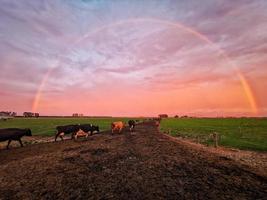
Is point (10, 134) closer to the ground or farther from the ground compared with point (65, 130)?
closer to the ground

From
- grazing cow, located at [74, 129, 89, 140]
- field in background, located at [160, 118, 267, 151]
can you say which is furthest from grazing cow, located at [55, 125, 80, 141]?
field in background, located at [160, 118, 267, 151]

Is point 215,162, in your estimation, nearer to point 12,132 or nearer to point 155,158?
point 155,158

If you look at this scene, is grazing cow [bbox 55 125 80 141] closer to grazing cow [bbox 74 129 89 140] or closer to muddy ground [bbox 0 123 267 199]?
grazing cow [bbox 74 129 89 140]

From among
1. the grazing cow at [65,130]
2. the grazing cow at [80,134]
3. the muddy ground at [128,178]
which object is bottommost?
the muddy ground at [128,178]

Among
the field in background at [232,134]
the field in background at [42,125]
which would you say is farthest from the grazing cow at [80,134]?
the field in background at [232,134]

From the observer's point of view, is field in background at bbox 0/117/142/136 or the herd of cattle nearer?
the herd of cattle

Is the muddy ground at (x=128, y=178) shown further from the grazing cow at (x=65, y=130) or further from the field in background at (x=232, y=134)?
the grazing cow at (x=65, y=130)

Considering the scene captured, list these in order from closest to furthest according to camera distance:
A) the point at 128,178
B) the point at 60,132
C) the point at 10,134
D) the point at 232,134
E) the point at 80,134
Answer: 1. the point at 128,178
2. the point at 10,134
3. the point at 60,132
4. the point at 80,134
5. the point at 232,134

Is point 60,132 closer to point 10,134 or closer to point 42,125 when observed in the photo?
point 10,134

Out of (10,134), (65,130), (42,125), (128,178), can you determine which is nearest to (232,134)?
(65,130)

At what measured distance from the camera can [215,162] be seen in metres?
14.1

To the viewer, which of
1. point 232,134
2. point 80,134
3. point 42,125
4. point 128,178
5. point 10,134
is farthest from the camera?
point 42,125

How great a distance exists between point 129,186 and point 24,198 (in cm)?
396

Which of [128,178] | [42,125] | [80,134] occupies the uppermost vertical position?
[42,125]
